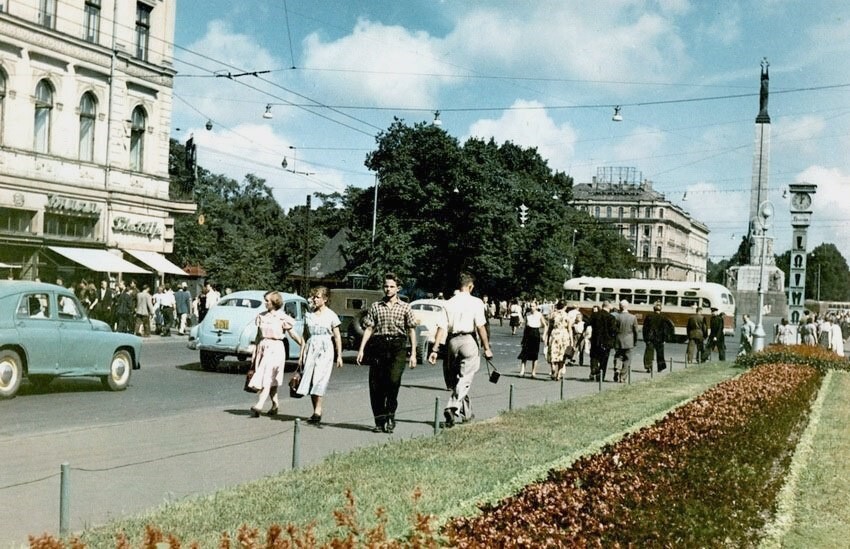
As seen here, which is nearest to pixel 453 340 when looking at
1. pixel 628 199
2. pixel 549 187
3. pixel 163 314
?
pixel 163 314

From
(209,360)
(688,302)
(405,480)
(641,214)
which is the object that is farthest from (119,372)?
(641,214)

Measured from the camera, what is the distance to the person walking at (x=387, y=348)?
39.2 ft

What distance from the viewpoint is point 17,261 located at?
105ft

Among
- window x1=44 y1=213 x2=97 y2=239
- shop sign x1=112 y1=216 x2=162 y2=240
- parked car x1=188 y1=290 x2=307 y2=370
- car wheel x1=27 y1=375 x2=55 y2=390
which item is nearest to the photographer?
car wheel x1=27 y1=375 x2=55 y2=390

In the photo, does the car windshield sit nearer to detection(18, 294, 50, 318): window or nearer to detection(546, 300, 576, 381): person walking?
detection(546, 300, 576, 381): person walking

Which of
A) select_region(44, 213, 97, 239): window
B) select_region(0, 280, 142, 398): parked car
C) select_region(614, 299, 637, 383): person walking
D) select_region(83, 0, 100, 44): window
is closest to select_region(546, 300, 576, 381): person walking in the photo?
select_region(614, 299, 637, 383): person walking

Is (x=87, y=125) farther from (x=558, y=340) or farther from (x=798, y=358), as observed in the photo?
(x=798, y=358)

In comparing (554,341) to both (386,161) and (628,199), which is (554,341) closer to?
(386,161)

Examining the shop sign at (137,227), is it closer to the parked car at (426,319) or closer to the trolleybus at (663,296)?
the parked car at (426,319)

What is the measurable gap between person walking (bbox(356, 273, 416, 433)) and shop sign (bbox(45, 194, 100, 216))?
24.4 metres

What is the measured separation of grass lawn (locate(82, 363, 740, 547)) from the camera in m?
6.66

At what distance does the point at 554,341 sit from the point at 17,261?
62.9ft

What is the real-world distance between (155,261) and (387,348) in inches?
1117

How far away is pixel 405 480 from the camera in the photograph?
8.44m
